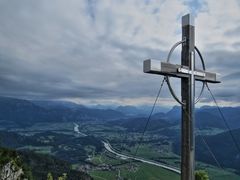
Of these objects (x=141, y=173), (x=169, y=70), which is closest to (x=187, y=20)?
(x=169, y=70)

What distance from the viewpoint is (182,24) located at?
232 inches

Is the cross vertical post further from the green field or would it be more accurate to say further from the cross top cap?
the green field

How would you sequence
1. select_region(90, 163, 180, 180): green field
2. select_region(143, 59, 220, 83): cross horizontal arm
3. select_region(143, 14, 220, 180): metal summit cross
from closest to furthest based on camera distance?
select_region(143, 59, 220, 83): cross horizontal arm, select_region(143, 14, 220, 180): metal summit cross, select_region(90, 163, 180, 180): green field

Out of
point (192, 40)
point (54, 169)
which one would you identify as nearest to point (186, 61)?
point (192, 40)

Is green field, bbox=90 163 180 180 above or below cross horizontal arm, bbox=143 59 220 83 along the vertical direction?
below

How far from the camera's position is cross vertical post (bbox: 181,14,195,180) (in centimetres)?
554

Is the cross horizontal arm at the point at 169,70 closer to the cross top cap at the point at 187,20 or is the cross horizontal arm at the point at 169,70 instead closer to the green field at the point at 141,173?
the cross top cap at the point at 187,20

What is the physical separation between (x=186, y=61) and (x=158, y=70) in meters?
0.93

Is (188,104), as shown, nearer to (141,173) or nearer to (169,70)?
(169,70)

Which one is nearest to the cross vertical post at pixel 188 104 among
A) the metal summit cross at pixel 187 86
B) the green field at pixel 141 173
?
the metal summit cross at pixel 187 86

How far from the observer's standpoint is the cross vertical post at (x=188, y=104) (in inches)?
218

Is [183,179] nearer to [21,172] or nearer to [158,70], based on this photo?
[158,70]

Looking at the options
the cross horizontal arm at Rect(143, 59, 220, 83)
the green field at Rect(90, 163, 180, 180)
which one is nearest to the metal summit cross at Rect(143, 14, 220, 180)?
the cross horizontal arm at Rect(143, 59, 220, 83)

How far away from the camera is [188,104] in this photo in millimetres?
5609
